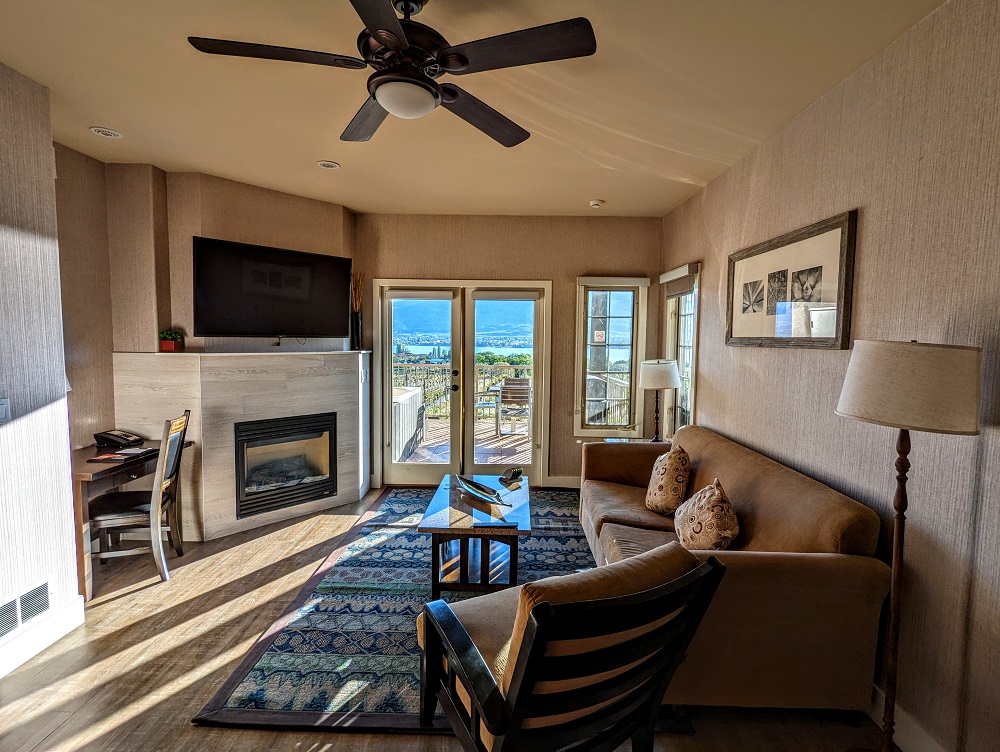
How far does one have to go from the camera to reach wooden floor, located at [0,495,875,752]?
5.95 feet

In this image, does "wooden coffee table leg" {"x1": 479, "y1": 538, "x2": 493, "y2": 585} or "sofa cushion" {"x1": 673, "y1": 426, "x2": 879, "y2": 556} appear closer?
"sofa cushion" {"x1": 673, "y1": 426, "x2": 879, "y2": 556}

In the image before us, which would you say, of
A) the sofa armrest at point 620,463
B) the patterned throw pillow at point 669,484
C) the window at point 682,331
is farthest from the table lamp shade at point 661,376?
the patterned throw pillow at point 669,484

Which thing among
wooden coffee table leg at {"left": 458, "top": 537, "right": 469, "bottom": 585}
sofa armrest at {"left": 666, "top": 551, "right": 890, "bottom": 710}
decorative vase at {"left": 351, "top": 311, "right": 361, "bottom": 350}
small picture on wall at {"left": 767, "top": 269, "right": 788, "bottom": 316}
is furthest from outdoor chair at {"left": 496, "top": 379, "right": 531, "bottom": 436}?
sofa armrest at {"left": 666, "top": 551, "right": 890, "bottom": 710}

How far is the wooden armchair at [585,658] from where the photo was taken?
1.13 m

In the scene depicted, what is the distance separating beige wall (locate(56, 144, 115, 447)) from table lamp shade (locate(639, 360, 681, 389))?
12.8 ft

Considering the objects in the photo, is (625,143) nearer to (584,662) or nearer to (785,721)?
(584,662)

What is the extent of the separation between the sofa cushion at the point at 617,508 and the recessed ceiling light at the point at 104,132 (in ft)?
11.8

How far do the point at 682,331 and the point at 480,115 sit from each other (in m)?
2.92

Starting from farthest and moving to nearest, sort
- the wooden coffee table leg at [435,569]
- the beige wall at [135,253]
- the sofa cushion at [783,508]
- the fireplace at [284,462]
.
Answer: the fireplace at [284,462], the beige wall at [135,253], the wooden coffee table leg at [435,569], the sofa cushion at [783,508]

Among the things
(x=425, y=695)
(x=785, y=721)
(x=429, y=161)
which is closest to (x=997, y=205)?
(x=785, y=721)

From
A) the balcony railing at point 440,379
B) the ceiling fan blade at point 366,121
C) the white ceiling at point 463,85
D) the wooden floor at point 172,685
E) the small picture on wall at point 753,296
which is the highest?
the white ceiling at point 463,85

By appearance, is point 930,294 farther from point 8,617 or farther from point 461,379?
point 8,617

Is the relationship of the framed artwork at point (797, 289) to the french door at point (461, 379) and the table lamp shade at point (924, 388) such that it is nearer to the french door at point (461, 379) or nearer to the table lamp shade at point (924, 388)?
the table lamp shade at point (924, 388)

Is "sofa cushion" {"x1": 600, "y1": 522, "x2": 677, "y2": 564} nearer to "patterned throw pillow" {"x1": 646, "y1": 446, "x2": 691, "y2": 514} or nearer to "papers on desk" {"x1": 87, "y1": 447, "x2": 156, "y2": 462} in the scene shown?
"patterned throw pillow" {"x1": 646, "y1": 446, "x2": 691, "y2": 514}
